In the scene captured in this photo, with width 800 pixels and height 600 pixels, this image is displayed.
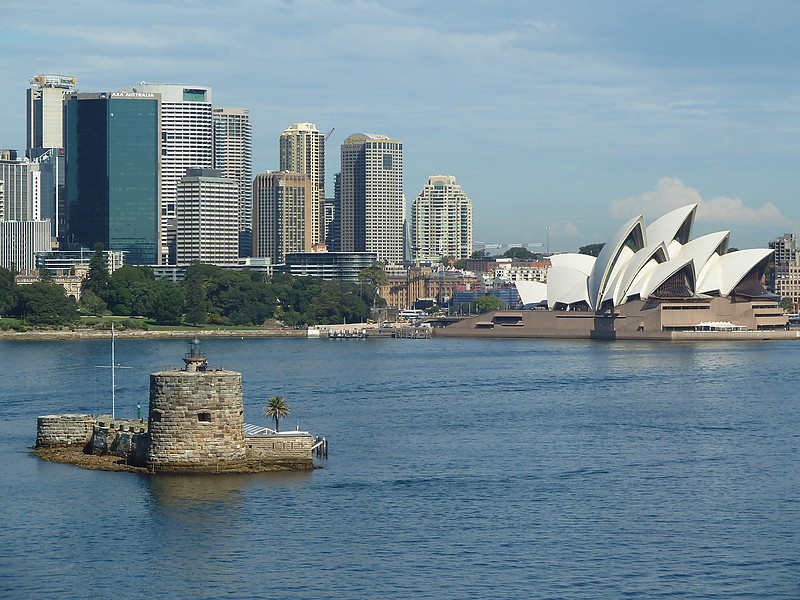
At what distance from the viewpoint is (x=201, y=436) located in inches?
1309

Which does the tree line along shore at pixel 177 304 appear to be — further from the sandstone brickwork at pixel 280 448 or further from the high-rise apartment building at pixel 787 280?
the sandstone brickwork at pixel 280 448

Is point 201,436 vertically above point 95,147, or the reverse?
point 95,147

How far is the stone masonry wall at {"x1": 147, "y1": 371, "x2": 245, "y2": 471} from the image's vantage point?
33125 millimetres

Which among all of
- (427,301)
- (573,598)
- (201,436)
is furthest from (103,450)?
(427,301)

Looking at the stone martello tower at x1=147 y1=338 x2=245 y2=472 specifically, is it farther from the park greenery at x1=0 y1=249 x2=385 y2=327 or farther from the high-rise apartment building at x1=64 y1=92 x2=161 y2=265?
the high-rise apartment building at x1=64 y1=92 x2=161 y2=265

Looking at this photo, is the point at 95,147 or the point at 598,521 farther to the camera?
the point at 95,147

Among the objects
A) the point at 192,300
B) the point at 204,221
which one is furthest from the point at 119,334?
the point at 204,221

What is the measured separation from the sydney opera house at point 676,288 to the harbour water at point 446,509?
5026cm

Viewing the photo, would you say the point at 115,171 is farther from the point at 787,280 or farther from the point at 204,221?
the point at 787,280

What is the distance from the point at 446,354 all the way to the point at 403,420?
143ft

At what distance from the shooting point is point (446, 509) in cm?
3127

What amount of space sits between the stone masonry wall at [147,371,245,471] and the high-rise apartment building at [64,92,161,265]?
483ft

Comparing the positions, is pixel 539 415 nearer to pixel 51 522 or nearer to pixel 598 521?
pixel 598 521

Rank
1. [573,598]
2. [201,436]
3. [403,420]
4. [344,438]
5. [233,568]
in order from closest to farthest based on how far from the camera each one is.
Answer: [573,598], [233,568], [201,436], [344,438], [403,420]
